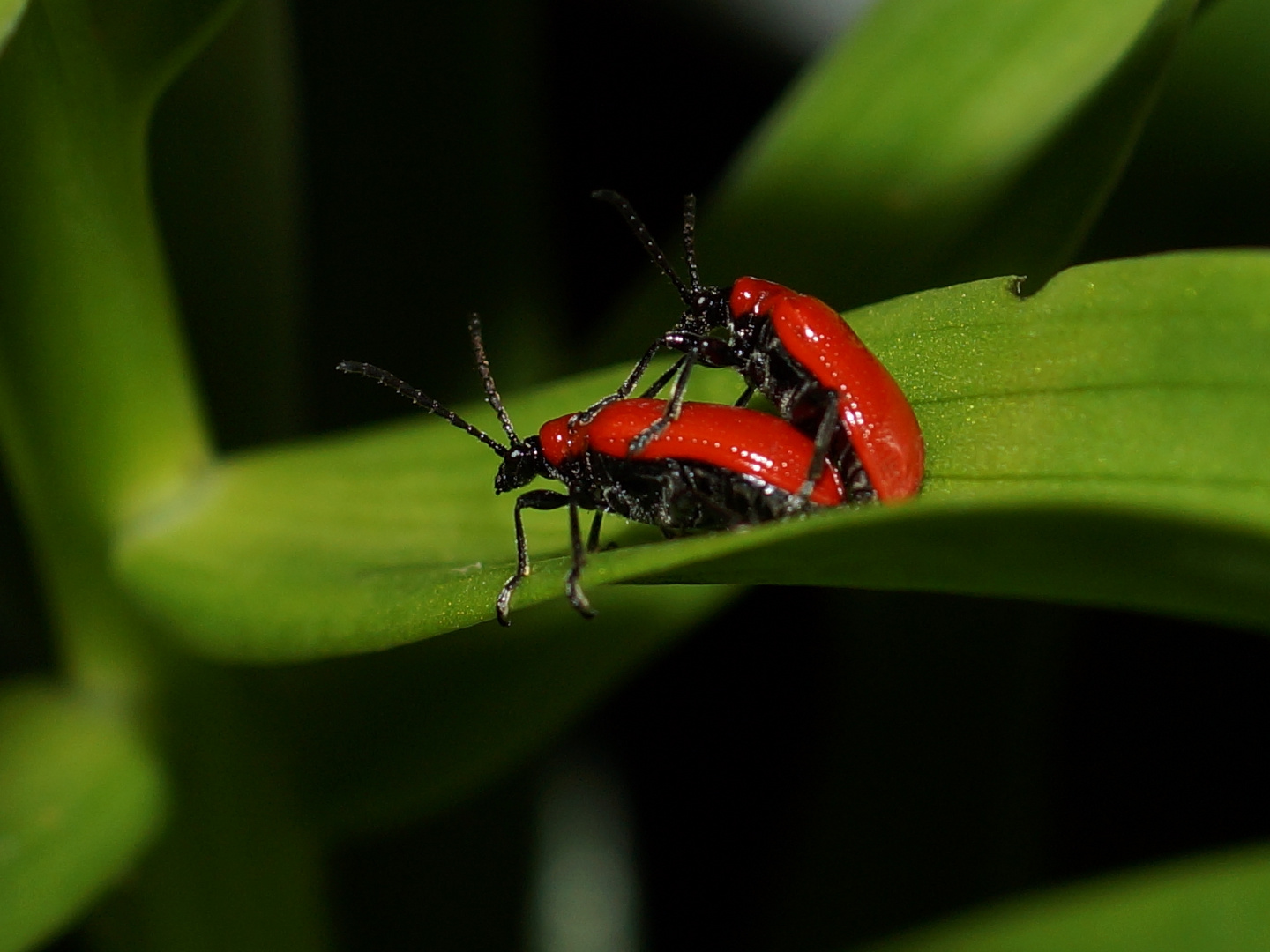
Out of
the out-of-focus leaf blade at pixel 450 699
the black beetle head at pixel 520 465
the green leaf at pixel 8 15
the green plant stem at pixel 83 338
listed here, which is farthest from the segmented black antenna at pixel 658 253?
the green leaf at pixel 8 15

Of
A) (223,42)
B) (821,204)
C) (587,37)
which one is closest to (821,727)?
(821,204)

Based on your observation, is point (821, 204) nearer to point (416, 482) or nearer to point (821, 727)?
point (416, 482)

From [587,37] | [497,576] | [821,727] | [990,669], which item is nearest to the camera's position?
[497,576]

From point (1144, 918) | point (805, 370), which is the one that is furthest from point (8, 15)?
point (1144, 918)

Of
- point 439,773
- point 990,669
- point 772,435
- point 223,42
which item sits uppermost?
point 223,42

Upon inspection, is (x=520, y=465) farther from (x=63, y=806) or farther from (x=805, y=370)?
(x=63, y=806)
